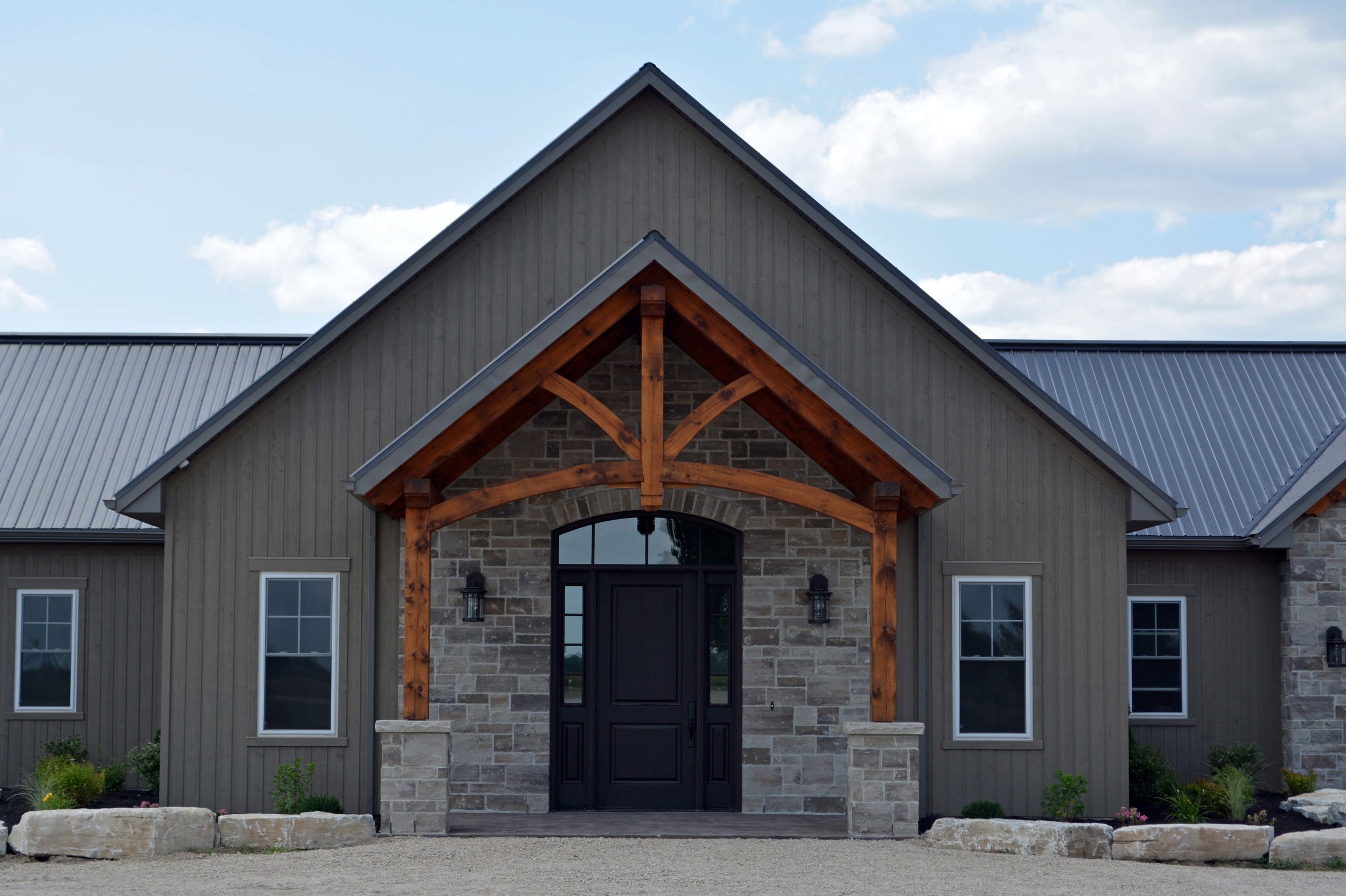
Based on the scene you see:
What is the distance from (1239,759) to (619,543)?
7.07m

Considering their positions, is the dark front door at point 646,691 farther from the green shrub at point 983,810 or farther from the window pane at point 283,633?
the window pane at point 283,633

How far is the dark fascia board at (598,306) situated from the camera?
1009 cm

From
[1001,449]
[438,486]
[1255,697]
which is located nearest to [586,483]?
[438,486]

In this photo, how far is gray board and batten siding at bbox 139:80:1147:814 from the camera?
11898 mm

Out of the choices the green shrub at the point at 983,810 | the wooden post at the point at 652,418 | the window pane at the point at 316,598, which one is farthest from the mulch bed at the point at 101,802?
the green shrub at the point at 983,810

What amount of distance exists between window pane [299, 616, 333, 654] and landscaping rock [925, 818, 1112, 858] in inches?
240

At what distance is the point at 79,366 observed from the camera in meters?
16.1

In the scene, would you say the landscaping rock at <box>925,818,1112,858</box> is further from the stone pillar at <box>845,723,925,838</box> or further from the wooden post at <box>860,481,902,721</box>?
the wooden post at <box>860,481,902,721</box>

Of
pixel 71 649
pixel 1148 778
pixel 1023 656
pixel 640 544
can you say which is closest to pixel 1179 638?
pixel 1148 778

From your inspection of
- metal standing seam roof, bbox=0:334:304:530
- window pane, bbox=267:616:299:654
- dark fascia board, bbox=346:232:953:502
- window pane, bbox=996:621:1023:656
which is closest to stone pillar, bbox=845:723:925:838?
window pane, bbox=996:621:1023:656

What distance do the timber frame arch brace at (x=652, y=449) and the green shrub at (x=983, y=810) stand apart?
75.8 inches

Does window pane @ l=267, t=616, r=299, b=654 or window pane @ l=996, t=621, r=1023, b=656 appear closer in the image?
window pane @ l=267, t=616, r=299, b=654

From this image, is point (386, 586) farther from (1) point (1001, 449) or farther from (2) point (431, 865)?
(1) point (1001, 449)

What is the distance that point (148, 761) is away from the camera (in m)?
12.7
